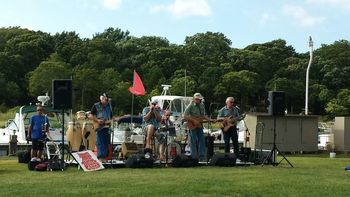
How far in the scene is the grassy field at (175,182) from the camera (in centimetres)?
852

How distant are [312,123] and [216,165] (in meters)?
11.4

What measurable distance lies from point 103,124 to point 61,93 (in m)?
1.34

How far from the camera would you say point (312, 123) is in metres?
23.7

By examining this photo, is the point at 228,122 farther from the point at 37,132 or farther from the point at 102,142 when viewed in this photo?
the point at 37,132

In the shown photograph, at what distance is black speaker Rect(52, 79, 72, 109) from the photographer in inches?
488

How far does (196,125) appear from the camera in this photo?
538 inches

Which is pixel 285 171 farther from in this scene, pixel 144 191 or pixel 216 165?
pixel 144 191

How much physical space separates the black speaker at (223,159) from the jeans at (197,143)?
2.14 ft

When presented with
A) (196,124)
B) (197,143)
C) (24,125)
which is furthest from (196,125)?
(24,125)

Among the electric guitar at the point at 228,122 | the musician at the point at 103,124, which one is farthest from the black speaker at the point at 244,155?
the musician at the point at 103,124

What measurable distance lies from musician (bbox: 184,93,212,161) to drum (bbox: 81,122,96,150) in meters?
2.67

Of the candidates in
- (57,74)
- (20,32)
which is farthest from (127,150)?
(20,32)

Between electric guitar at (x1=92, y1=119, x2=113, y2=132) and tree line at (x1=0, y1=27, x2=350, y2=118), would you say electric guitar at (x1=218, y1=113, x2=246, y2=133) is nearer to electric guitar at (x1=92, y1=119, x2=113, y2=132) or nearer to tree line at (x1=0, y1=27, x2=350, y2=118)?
electric guitar at (x1=92, y1=119, x2=113, y2=132)

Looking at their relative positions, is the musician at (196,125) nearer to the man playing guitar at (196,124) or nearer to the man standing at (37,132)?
the man playing guitar at (196,124)
